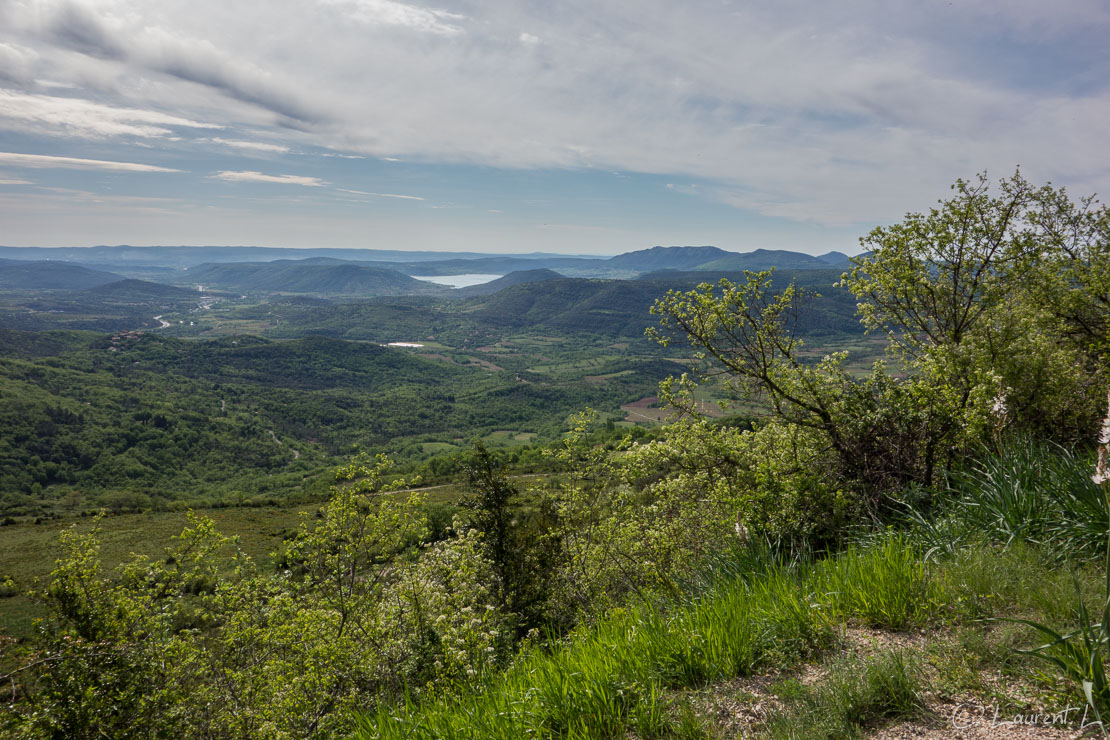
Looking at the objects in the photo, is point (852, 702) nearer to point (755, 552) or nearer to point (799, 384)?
point (755, 552)

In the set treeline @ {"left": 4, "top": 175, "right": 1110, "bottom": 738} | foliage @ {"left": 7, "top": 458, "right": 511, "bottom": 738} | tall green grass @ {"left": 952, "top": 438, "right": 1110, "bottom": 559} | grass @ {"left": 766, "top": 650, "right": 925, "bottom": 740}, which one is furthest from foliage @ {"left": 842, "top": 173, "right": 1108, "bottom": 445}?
foliage @ {"left": 7, "top": 458, "right": 511, "bottom": 738}

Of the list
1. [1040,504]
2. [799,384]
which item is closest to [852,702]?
[1040,504]

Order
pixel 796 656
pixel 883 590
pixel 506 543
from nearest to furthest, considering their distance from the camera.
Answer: pixel 796 656, pixel 883 590, pixel 506 543

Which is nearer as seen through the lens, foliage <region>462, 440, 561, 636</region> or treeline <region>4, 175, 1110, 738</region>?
treeline <region>4, 175, 1110, 738</region>

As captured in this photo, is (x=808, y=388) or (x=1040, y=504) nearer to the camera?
(x=1040, y=504)

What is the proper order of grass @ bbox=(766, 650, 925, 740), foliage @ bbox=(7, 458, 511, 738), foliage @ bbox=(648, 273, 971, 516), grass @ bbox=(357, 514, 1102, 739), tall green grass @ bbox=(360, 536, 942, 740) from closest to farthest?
grass @ bbox=(766, 650, 925, 740) < grass @ bbox=(357, 514, 1102, 739) < tall green grass @ bbox=(360, 536, 942, 740) < foliage @ bbox=(648, 273, 971, 516) < foliage @ bbox=(7, 458, 511, 738)

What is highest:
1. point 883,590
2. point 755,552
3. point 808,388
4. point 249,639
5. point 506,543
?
point 808,388

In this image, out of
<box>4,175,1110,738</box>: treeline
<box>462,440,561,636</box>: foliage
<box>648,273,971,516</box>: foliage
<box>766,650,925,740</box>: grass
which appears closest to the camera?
<box>766,650,925,740</box>: grass

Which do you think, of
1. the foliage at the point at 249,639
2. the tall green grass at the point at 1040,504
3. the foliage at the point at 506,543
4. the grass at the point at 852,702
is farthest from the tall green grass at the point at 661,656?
the foliage at the point at 506,543

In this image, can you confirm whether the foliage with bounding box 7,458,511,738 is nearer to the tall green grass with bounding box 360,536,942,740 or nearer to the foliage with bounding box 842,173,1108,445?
the tall green grass with bounding box 360,536,942,740

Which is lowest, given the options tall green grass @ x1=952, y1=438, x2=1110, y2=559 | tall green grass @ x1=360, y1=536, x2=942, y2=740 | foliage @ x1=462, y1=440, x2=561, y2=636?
foliage @ x1=462, y1=440, x2=561, y2=636

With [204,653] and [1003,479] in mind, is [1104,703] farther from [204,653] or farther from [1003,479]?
[204,653]

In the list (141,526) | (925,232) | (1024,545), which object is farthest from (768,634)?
(141,526)

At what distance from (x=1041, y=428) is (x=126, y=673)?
20.1 m
